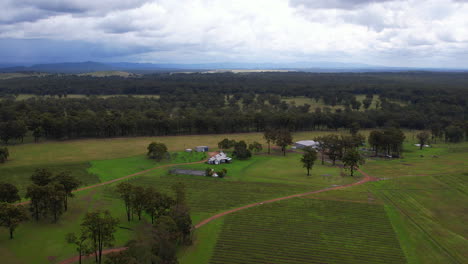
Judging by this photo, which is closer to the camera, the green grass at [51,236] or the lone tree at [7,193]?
the green grass at [51,236]

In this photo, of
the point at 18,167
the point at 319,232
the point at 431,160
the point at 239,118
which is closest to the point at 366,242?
the point at 319,232

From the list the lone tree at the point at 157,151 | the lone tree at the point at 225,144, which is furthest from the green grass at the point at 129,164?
the lone tree at the point at 225,144

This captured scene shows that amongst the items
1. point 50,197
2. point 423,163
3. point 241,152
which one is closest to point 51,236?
point 50,197

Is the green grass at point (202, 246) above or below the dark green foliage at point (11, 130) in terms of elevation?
below

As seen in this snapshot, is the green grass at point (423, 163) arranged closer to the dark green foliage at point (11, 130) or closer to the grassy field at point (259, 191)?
the grassy field at point (259, 191)

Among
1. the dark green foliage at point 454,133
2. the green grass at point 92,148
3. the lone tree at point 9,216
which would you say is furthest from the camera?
the dark green foliage at point 454,133

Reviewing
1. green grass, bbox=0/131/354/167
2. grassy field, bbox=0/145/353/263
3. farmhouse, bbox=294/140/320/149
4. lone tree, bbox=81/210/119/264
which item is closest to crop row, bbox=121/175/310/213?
grassy field, bbox=0/145/353/263

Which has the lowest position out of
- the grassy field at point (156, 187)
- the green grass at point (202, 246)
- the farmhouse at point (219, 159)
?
the green grass at point (202, 246)

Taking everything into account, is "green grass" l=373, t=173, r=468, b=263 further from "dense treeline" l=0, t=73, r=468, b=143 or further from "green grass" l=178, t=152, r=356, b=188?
"dense treeline" l=0, t=73, r=468, b=143

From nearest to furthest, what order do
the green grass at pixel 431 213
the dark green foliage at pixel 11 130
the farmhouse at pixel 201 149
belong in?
the green grass at pixel 431 213
the dark green foliage at pixel 11 130
the farmhouse at pixel 201 149

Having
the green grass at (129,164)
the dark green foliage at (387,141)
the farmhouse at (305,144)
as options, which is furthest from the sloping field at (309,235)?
the farmhouse at (305,144)
